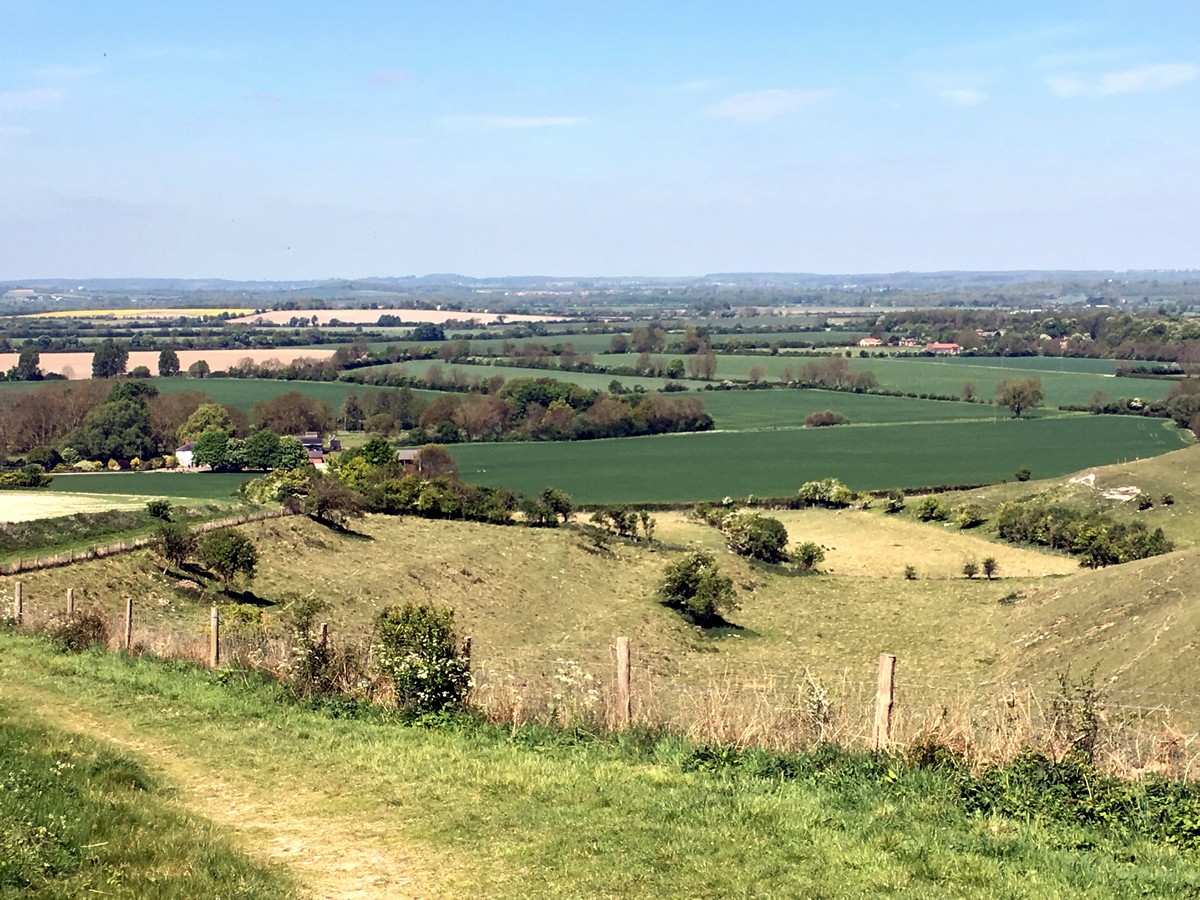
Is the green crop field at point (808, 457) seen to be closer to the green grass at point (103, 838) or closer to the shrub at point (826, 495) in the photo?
the shrub at point (826, 495)

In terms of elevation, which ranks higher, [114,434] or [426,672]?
[426,672]

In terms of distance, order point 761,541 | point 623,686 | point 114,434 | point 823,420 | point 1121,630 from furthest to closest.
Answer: point 823,420, point 114,434, point 761,541, point 1121,630, point 623,686

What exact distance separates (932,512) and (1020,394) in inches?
2024

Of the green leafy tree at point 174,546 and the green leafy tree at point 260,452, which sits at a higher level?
the green leafy tree at point 174,546

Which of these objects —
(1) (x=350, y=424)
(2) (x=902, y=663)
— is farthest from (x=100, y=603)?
(1) (x=350, y=424)

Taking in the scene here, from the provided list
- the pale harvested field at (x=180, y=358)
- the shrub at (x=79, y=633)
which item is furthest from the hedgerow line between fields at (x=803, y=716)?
the pale harvested field at (x=180, y=358)

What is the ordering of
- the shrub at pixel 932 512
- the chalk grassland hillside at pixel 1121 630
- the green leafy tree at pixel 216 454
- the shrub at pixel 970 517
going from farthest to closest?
the green leafy tree at pixel 216 454 → the shrub at pixel 932 512 → the shrub at pixel 970 517 → the chalk grassland hillside at pixel 1121 630

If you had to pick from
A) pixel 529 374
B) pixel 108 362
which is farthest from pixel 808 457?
pixel 108 362

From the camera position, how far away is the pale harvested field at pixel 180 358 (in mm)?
142000

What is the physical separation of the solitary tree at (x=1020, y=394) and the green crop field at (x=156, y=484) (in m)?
76.0

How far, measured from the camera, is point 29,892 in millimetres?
7270

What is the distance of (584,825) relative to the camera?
9523 millimetres

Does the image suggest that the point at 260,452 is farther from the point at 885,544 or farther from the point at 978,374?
the point at 978,374

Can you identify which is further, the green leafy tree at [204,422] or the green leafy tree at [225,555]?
the green leafy tree at [204,422]
